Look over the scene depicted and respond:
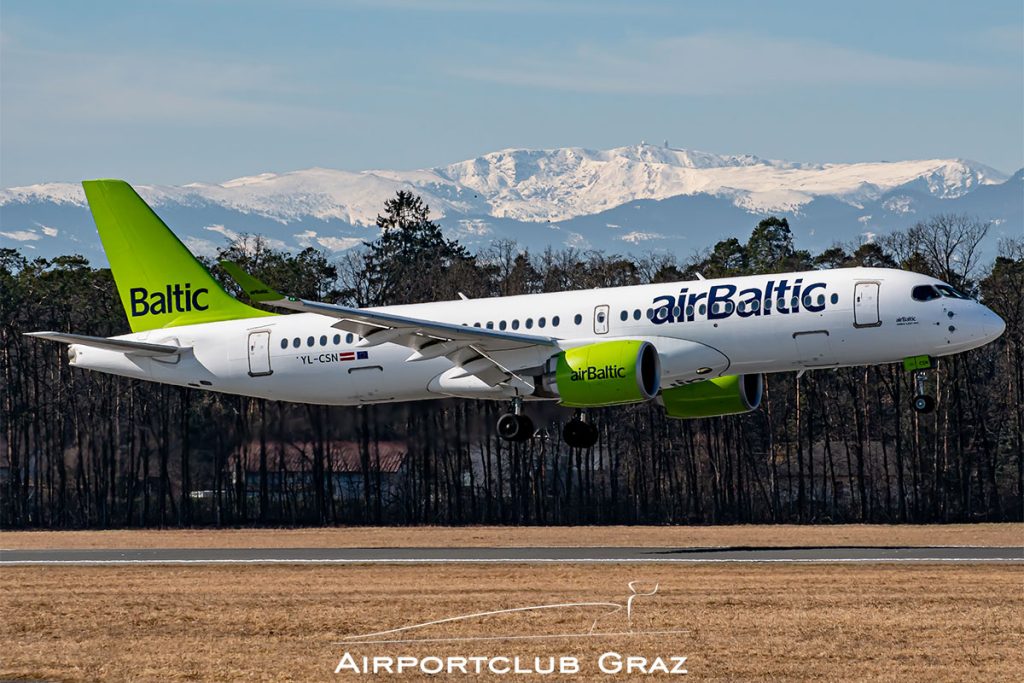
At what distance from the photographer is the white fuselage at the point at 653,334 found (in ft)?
129

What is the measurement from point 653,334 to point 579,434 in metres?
3.52

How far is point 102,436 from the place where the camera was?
74375 mm

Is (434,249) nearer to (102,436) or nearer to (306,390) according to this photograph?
(102,436)

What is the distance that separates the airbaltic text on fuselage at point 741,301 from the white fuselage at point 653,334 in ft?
0.09

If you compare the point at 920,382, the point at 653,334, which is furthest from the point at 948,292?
the point at 653,334

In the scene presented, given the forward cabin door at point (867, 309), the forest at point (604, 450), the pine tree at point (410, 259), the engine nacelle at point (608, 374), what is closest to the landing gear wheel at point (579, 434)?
the engine nacelle at point (608, 374)

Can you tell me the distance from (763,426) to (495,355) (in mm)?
48052

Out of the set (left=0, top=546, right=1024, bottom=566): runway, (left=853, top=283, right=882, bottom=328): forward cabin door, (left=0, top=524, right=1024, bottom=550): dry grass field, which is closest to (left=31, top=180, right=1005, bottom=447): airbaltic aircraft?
(left=853, top=283, right=882, bottom=328): forward cabin door

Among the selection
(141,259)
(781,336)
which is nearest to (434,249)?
(141,259)

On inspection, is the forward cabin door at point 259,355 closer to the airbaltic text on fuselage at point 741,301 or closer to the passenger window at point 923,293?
the airbaltic text on fuselage at point 741,301

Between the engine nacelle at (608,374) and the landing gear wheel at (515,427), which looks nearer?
the engine nacelle at (608,374)

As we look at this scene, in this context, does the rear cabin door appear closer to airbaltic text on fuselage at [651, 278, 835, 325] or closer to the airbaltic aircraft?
the airbaltic aircraft

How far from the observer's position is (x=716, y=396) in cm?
4441

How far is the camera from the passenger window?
39.2 meters
